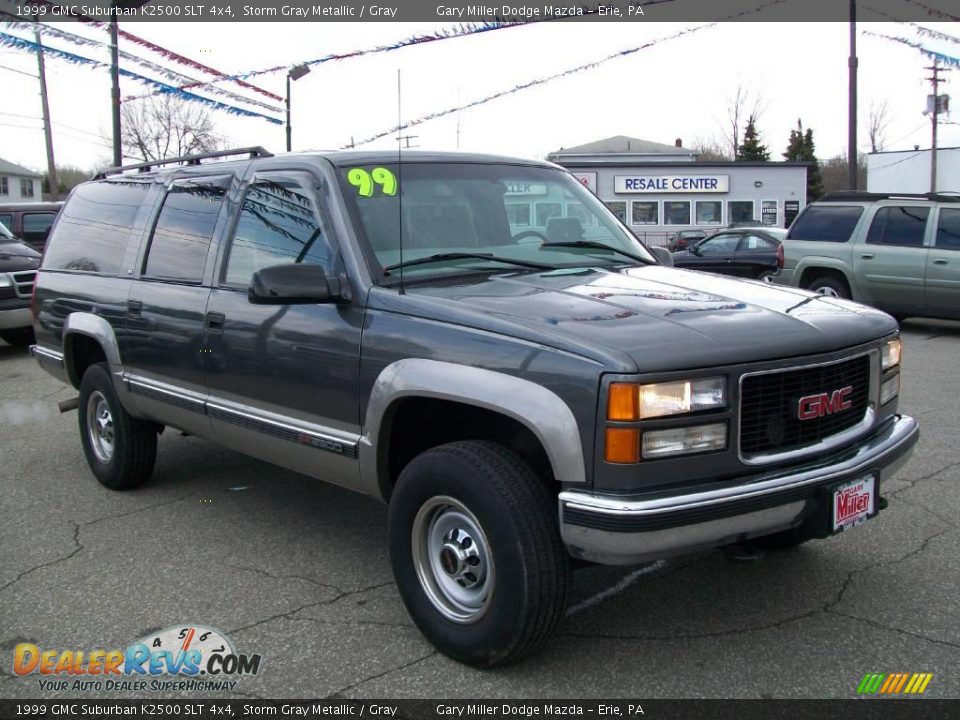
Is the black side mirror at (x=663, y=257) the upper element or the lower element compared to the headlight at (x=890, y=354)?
upper

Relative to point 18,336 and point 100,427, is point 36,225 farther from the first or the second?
point 100,427

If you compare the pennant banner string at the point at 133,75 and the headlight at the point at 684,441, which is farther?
the pennant banner string at the point at 133,75

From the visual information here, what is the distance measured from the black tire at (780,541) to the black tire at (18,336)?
10.3 m

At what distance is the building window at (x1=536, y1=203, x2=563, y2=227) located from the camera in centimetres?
445

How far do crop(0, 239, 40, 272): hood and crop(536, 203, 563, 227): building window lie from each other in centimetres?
873

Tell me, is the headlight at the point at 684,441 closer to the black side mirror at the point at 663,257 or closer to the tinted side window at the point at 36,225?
the black side mirror at the point at 663,257

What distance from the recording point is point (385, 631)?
3.62m

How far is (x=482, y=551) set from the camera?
3209mm

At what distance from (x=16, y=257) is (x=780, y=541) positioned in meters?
10.6

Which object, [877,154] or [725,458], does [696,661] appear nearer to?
[725,458]

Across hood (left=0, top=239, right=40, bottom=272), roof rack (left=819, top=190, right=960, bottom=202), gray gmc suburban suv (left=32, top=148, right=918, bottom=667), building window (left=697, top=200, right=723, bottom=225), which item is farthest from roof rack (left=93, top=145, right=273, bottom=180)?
building window (left=697, top=200, right=723, bottom=225)

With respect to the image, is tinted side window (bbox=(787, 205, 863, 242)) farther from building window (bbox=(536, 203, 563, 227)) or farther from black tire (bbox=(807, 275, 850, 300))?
building window (bbox=(536, 203, 563, 227))

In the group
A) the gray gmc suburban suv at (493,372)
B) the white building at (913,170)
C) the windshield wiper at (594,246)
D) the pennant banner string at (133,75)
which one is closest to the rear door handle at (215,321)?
the gray gmc suburban suv at (493,372)

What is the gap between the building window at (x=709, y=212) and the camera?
4028 centimetres
